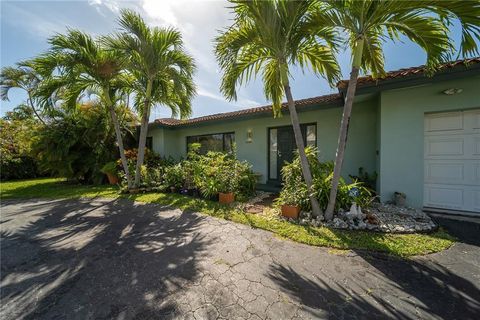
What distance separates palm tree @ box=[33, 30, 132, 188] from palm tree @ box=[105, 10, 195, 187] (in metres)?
0.46

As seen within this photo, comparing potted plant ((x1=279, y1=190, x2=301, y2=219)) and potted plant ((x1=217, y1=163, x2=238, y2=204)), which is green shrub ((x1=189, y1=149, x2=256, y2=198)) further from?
potted plant ((x1=279, y1=190, x2=301, y2=219))

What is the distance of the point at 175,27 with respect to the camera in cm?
659

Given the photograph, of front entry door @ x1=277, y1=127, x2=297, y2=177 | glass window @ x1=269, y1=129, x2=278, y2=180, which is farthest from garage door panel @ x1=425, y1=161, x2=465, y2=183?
glass window @ x1=269, y1=129, x2=278, y2=180

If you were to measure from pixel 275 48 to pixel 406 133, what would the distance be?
4022 millimetres

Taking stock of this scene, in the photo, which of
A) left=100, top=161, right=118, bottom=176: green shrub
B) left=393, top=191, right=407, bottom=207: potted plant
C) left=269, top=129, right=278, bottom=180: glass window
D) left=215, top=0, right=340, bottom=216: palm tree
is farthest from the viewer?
left=100, top=161, right=118, bottom=176: green shrub

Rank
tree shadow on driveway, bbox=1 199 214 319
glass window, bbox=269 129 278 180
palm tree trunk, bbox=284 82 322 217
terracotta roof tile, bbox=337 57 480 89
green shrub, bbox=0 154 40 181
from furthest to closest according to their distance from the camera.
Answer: green shrub, bbox=0 154 40 181, glass window, bbox=269 129 278 180, palm tree trunk, bbox=284 82 322 217, terracotta roof tile, bbox=337 57 480 89, tree shadow on driveway, bbox=1 199 214 319

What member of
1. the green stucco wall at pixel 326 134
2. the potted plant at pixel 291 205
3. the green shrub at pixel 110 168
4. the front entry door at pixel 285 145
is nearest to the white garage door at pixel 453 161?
the green stucco wall at pixel 326 134

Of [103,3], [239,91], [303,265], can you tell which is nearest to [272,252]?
[303,265]

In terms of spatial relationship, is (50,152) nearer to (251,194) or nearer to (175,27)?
(175,27)

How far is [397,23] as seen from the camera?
145 inches

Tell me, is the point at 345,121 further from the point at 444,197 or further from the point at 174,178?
the point at 174,178

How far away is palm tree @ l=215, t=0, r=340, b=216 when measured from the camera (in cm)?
379

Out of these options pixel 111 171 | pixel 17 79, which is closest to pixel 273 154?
pixel 111 171

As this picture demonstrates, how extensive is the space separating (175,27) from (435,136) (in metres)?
8.06
